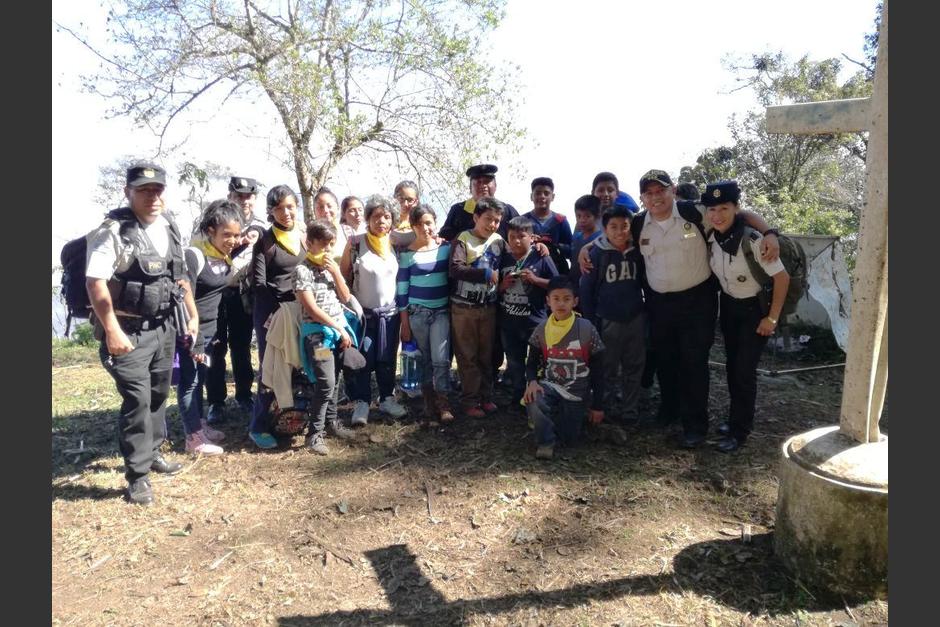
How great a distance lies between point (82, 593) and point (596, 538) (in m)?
2.87

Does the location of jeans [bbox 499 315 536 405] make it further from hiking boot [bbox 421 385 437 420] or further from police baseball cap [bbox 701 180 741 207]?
police baseball cap [bbox 701 180 741 207]

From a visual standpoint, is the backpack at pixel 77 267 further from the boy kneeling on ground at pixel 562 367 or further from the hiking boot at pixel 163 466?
the boy kneeling on ground at pixel 562 367

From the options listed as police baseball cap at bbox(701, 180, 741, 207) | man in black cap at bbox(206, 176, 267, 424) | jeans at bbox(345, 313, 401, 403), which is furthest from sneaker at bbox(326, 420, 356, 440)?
police baseball cap at bbox(701, 180, 741, 207)

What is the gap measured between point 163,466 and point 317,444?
114 centimetres

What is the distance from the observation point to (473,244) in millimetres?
5031

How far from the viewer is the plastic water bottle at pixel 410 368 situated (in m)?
5.32

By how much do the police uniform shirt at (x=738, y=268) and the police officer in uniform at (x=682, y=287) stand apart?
0.10m

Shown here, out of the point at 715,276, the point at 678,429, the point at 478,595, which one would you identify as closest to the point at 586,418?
the point at 678,429

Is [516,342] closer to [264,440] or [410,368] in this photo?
[410,368]

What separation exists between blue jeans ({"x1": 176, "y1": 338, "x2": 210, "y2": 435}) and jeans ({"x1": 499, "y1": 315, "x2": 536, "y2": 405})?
8.26 feet

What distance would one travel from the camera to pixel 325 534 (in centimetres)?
368

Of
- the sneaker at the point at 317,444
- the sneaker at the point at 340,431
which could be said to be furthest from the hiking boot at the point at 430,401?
the sneaker at the point at 317,444

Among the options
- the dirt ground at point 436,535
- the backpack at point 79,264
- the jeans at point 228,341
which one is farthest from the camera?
the jeans at point 228,341

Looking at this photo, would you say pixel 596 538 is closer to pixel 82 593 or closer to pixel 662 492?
pixel 662 492
